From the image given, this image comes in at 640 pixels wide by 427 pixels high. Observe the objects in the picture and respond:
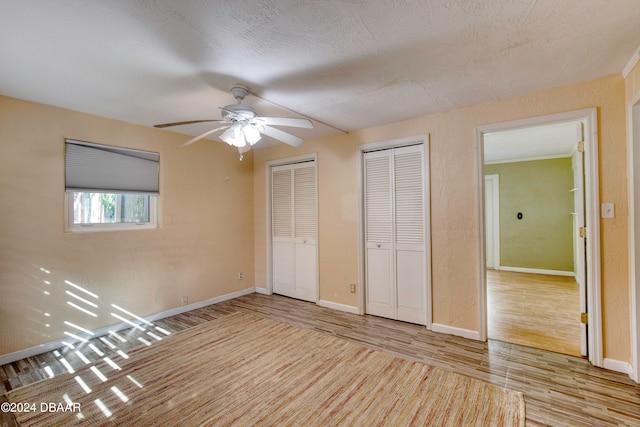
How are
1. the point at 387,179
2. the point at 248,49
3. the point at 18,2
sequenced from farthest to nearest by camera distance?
the point at 387,179, the point at 248,49, the point at 18,2

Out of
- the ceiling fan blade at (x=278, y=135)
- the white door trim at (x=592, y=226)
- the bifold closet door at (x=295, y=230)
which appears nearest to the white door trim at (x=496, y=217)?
the white door trim at (x=592, y=226)

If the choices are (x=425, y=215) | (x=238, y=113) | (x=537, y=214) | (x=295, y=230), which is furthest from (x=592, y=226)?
(x=537, y=214)

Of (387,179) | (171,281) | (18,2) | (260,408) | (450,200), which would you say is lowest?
(260,408)

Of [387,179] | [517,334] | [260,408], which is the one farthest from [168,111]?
[517,334]

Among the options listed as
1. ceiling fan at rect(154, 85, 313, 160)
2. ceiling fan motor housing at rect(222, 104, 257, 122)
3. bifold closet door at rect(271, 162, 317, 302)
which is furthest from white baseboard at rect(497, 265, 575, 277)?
ceiling fan motor housing at rect(222, 104, 257, 122)

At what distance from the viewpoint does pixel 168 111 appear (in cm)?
306

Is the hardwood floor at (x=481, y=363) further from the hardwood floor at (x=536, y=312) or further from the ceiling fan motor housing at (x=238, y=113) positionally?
the ceiling fan motor housing at (x=238, y=113)

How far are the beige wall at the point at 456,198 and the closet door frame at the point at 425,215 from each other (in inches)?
2.2

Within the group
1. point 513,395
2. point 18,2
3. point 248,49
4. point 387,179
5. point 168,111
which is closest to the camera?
point 18,2

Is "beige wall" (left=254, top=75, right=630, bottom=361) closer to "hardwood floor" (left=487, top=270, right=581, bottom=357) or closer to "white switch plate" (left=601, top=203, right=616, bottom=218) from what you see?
"white switch plate" (left=601, top=203, right=616, bottom=218)

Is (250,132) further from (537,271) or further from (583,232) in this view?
(537,271)

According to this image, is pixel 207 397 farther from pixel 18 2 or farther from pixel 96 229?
pixel 18 2

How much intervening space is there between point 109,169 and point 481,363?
4.36 m

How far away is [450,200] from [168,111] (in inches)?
126
